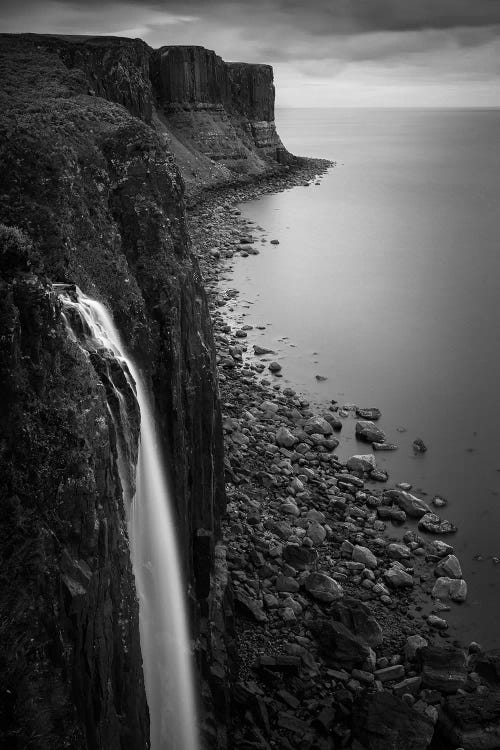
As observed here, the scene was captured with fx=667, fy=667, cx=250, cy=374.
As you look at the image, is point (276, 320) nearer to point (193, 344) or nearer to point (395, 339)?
point (395, 339)

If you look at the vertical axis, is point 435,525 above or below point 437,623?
above

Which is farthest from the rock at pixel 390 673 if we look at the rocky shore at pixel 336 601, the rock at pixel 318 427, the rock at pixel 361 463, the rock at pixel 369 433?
the rock at pixel 369 433

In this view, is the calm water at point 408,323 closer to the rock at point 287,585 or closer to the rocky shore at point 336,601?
the rocky shore at point 336,601

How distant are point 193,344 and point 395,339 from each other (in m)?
25.8

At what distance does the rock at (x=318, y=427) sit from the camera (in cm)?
2633

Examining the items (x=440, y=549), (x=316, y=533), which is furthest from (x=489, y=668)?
(x=316, y=533)

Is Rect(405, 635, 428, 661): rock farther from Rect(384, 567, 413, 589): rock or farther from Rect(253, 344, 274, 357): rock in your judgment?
Rect(253, 344, 274, 357): rock

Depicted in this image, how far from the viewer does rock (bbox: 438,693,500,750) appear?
13.6 meters

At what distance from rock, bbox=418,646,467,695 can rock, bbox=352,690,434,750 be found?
123 centimetres

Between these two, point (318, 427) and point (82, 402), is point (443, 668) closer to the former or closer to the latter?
point (82, 402)

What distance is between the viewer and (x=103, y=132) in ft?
49.9

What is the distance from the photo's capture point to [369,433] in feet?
87.0

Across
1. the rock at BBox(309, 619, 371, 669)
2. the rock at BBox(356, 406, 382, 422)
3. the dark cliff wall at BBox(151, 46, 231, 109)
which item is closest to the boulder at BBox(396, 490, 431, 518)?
the rock at BBox(356, 406, 382, 422)

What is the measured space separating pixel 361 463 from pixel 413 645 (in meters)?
8.64
